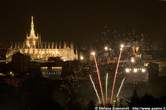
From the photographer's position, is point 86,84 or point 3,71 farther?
point 3,71

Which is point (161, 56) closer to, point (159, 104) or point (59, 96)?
point (59, 96)

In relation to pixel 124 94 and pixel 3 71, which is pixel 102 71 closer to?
pixel 3 71

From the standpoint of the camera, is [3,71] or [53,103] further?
[3,71]

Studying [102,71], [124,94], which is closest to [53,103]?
[124,94]

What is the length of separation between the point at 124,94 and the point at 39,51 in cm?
2387

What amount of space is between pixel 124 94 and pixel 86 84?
127 inches

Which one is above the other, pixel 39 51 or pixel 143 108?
pixel 39 51

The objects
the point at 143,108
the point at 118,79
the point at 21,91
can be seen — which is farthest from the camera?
the point at 118,79

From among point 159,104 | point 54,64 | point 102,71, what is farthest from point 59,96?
point 54,64

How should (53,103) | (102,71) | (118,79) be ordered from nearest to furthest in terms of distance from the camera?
(53,103) < (118,79) < (102,71)

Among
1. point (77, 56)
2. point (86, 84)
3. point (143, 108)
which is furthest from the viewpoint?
point (77, 56)

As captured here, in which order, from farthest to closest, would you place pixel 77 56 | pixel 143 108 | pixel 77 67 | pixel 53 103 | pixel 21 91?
pixel 77 56, pixel 77 67, pixel 21 91, pixel 53 103, pixel 143 108

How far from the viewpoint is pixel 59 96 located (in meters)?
13.9

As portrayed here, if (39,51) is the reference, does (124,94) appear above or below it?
below
